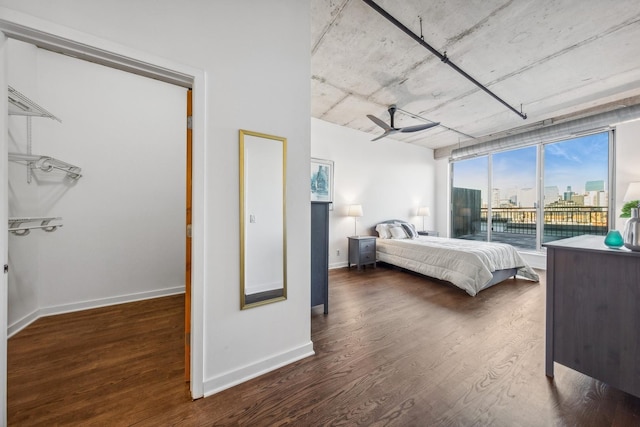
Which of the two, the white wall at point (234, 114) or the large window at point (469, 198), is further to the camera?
the large window at point (469, 198)

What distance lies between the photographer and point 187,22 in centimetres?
153

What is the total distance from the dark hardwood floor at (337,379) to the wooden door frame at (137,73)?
303 millimetres

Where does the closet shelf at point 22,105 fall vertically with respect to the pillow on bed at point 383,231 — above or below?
above

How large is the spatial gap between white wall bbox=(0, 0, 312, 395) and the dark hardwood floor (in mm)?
269

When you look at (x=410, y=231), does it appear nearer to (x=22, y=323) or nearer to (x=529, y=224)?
(x=529, y=224)

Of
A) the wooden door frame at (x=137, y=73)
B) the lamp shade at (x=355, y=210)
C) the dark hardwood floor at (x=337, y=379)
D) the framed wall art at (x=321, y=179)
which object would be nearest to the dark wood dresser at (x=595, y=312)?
the dark hardwood floor at (x=337, y=379)

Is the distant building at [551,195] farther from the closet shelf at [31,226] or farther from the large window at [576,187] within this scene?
the closet shelf at [31,226]

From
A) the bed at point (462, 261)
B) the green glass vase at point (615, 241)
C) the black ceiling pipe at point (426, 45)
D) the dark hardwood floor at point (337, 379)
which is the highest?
the black ceiling pipe at point (426, 45)

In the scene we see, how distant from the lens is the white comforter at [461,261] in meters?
3.43

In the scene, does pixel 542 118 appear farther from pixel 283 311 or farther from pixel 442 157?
pixel 283 311

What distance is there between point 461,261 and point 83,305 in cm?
500

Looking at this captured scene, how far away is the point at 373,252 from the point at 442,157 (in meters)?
3.76

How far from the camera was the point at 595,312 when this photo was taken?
1592 millimetres

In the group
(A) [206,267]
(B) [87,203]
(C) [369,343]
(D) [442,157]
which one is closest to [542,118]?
(D) [442,157]
